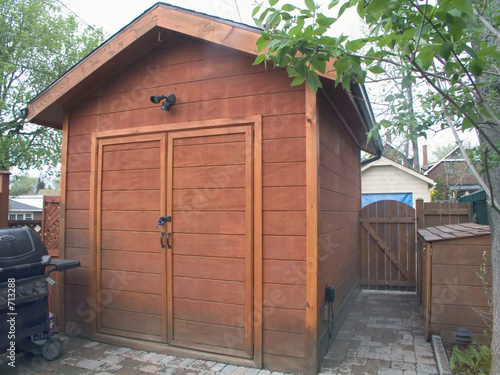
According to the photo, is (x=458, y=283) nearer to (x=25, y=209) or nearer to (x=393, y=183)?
(x=393, y=183)

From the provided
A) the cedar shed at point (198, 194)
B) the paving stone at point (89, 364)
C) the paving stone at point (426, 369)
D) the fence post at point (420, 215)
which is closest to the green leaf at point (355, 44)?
the cedar shed at point (198, 194)

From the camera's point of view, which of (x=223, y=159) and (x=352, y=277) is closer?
(x=223, y=159)

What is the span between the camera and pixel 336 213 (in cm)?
426

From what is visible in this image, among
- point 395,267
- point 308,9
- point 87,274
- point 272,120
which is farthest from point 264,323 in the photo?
point 395,267

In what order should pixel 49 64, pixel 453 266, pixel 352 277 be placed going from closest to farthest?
pixel 453 266 < pixel 352 277 < pixel 49 64

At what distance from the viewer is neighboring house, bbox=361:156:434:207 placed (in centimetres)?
1364

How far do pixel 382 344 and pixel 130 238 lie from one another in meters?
2.72

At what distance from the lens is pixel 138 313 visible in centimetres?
379

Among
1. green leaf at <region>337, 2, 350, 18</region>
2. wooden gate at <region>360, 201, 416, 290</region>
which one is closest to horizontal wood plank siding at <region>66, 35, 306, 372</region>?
green leaf at <region>337, 2, 350, 18</region>

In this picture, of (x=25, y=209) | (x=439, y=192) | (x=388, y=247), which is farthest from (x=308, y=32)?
(x=25, y=209)

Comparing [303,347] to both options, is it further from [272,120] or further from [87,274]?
[87,274]

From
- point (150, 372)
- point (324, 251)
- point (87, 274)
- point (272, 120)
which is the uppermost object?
point (272, 120)

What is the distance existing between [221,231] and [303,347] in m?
1.19

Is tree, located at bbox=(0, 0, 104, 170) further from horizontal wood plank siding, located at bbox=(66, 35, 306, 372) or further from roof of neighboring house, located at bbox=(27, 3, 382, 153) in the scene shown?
horizontal wood plank siding, located at bbox=(66, 35, 306, 372)
